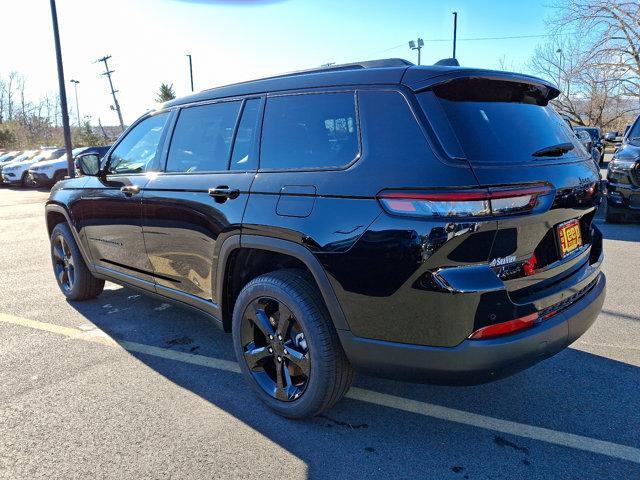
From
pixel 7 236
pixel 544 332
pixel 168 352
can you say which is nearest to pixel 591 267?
pixel 544 332

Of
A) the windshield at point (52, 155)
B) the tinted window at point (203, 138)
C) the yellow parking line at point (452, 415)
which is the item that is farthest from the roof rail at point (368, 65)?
the windshield at point (52, 155)

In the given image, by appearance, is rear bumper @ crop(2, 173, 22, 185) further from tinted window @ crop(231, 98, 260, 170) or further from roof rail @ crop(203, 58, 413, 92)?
roof rail @ crop(203, 58, 413, 92)

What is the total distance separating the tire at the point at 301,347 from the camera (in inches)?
101

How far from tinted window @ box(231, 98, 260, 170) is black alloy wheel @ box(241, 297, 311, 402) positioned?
0.83 metres

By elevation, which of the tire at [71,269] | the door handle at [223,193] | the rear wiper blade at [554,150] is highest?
the rear wiper blade at [554,150]

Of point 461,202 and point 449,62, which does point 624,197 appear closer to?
point 449,62

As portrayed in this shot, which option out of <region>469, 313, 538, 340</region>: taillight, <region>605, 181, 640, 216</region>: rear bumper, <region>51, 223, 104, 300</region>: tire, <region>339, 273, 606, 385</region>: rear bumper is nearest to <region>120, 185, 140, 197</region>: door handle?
<region>51, 223, 104, 300</region>: tire

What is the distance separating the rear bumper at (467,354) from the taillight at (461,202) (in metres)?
0.56

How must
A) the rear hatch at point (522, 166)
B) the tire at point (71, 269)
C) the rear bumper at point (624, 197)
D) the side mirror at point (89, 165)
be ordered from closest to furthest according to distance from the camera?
the rear hatch at point (522, 166)
the side mirror at point (89, 165)
the tire at point (71, 269)
the rear bumper at point (624, 197)

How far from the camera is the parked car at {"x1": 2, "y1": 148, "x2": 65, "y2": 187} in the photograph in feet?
69.7

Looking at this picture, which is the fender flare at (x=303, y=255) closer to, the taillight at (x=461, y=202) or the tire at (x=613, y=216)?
the taillight at (x=461, y=202)

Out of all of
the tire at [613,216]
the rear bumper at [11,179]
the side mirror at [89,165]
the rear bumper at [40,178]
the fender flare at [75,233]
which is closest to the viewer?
the side mirror at [89,165]

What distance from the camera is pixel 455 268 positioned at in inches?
83.1

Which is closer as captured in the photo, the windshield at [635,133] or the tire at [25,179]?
the windshield at [635,133]
